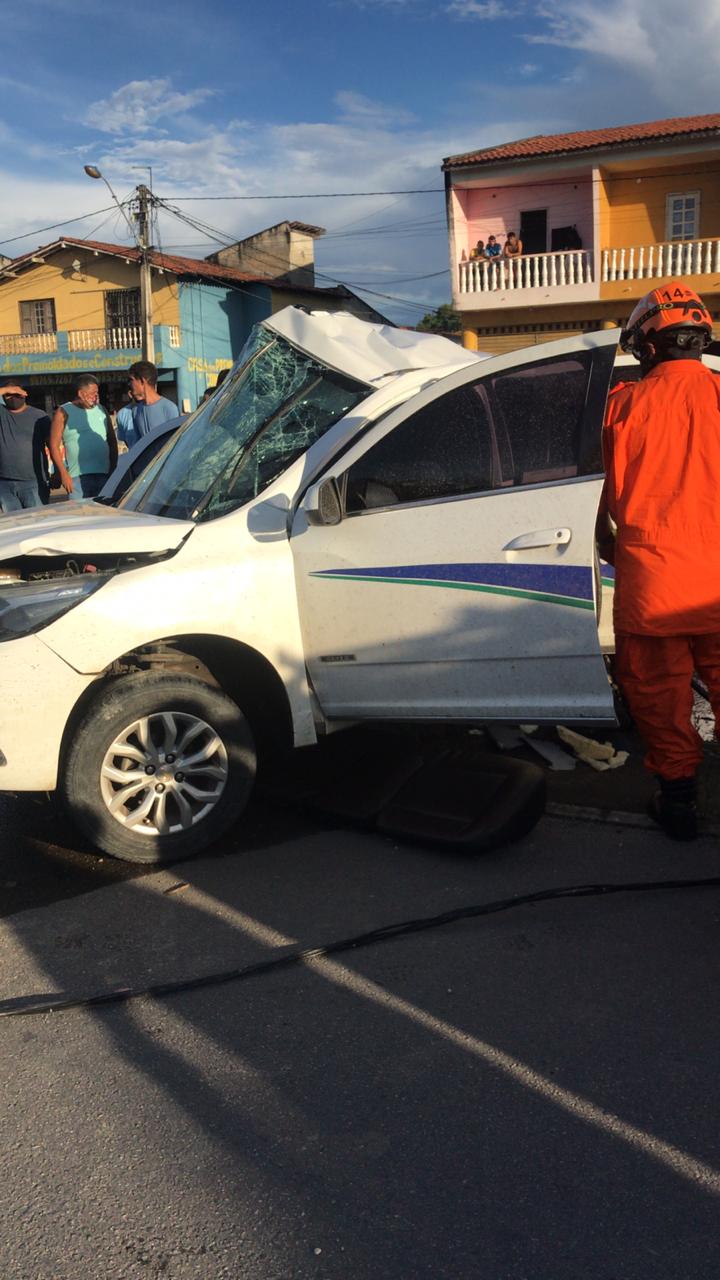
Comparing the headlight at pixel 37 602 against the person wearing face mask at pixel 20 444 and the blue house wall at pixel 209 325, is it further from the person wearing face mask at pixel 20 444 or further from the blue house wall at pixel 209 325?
the blue house wall at pixel 209 325

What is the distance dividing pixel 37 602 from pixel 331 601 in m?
1.15

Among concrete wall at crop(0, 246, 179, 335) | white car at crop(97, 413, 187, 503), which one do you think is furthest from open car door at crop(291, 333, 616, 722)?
concrete wall at crop(0, 246, 179, 335)

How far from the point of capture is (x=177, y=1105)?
278cm

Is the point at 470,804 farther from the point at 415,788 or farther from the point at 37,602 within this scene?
the point at 37,602

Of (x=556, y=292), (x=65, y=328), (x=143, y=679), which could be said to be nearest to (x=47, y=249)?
(x=65, y=328)

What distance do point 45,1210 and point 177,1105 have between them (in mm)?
442

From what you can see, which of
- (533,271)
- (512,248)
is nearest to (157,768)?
(533,271)

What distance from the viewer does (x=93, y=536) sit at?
13.8 ft

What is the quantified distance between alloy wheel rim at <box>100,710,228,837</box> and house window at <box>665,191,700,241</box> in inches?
1049

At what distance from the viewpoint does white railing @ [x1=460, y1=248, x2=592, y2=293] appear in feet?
86.0

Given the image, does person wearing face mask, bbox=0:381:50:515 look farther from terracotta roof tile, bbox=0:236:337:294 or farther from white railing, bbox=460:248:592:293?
terracotta roof tile, bbox=0:236:337:294

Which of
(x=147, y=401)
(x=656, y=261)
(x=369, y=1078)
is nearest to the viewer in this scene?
(x=369, y=1078)

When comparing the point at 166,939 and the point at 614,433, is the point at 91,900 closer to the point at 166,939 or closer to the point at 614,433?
the point at 166,939

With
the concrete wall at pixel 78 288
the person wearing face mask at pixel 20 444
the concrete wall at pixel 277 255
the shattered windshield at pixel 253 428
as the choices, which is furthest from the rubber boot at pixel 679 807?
the concrete wall at pixel 277 255
